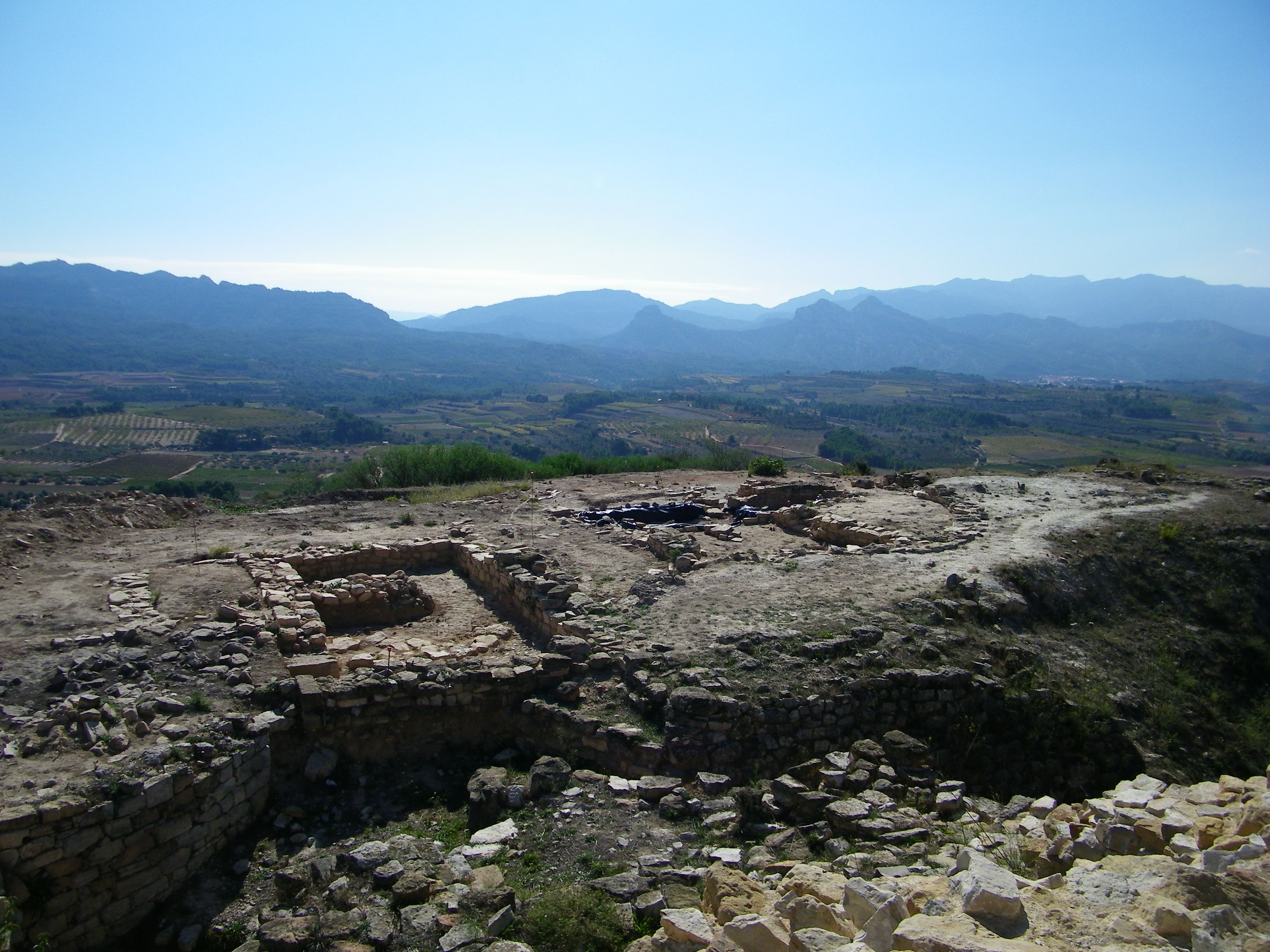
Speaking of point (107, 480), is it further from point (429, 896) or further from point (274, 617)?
point (429, 896)

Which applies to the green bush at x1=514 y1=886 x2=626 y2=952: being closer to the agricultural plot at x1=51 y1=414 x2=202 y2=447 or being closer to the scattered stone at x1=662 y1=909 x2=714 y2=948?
the scattered stone at x1=662 y1=909 x2=714 y2=948

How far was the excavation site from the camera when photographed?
5426 millimetres

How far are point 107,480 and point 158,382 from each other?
123936 mm

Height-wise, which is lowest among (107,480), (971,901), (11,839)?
(107,480)

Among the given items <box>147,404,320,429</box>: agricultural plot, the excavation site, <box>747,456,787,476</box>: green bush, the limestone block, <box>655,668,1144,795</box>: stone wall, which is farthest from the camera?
<box>147,404,320,429</box>: agricultural plot

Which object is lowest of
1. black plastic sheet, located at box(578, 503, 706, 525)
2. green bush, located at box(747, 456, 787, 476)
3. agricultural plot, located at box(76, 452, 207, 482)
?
agricultural plot, located at box(76, 452, 207, 482)

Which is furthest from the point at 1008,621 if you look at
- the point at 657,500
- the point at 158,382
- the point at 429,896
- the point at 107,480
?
the point at 158,382

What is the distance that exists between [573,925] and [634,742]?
2705 mm

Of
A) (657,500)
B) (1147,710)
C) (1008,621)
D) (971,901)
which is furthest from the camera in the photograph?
(657,500)

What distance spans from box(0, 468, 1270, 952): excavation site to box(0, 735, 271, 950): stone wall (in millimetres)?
26

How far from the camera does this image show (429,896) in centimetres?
607

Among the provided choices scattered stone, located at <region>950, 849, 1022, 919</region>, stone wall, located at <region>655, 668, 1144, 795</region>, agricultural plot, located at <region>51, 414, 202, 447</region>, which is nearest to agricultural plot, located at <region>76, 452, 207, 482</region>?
agricultural plot, located at <region>51, 414, 202, 447</region>

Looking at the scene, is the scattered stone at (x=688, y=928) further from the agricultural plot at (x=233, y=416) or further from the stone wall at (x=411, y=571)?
the agricultural plot at (x=233, y=416)

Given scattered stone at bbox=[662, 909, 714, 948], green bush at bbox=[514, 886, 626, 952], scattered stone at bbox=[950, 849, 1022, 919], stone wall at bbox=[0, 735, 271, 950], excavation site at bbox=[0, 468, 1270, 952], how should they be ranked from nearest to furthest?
scattered stone at bbox=[950, 849, 1022, 919] → scattered stone at bbox=[662, 909, 714, 948] → green bush at bbox=[514, 886, 626, 952] → excavation site at bbox=[0, 468, 1270, 952] → stone wall at bbox=[0, 735, 271, 950]
